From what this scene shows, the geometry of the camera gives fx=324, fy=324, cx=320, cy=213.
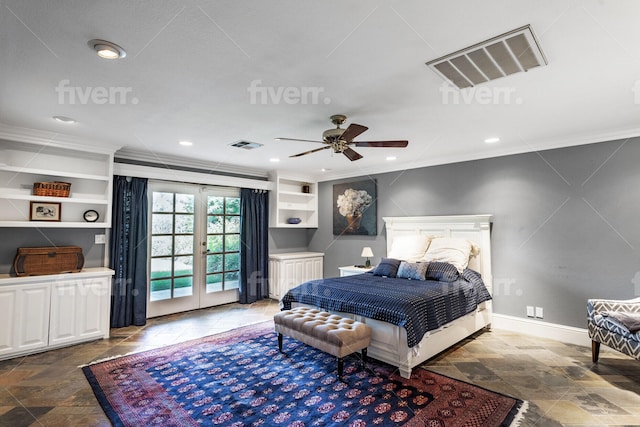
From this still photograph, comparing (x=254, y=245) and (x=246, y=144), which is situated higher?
(x=246, y=144)

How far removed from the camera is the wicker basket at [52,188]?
3.62 m

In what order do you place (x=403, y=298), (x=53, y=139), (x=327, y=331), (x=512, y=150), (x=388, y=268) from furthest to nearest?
(x=388, y=268) → (x=512, y=150) → (x=53, y=139) → (x=403, y=298) → (x=327, y=331)

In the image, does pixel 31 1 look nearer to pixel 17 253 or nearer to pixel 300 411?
pixel 300 411

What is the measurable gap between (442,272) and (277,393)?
7.69 feet

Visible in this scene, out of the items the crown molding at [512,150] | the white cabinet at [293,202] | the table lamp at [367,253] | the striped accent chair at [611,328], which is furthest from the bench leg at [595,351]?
the white cabinet at [293,202]

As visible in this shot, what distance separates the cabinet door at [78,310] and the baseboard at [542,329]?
4931 mm

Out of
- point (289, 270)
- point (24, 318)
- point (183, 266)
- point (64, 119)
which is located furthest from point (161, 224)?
point (289, 270)

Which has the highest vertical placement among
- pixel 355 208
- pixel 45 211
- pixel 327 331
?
pixel 355 208

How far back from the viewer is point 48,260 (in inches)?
141

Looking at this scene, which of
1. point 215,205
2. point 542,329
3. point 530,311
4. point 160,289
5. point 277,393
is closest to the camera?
point 277,393

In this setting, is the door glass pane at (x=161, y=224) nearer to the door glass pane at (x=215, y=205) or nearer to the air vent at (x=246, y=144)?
the door glass pane at (x=215, y=205)

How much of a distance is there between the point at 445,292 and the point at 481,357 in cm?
74

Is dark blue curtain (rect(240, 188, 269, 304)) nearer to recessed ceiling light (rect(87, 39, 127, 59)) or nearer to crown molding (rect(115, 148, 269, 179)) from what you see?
crown molding (rect(115, 148, 269, 179))

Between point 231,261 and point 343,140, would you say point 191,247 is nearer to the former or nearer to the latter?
point 231,261
